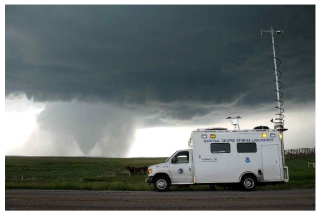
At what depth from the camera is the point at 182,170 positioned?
1712cm

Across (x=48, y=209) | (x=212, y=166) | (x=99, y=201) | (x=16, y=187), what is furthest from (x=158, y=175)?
(x=16, y=187)

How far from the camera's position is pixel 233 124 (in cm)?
1900

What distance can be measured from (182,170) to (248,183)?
3740 millimetres

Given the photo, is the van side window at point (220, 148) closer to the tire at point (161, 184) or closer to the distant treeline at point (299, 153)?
the tire at point (161, 184)

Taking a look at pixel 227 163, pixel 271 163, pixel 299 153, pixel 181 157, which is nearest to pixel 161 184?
pixel 181 157

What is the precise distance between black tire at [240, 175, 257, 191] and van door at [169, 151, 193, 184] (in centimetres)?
289

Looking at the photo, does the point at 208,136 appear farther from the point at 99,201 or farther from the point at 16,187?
the point at 16,187

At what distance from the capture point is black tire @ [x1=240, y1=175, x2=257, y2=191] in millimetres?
16859

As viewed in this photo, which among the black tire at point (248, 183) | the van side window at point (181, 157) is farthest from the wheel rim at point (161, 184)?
the black tire at point (248, 183)

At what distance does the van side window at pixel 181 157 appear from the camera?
684 inches

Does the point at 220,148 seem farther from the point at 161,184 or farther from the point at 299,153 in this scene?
the point at 299,153

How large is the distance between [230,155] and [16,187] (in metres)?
13.8

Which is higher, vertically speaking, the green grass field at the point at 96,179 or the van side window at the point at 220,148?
the van side window at the point at 220,148

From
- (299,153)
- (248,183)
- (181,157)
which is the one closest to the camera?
(248,183)
